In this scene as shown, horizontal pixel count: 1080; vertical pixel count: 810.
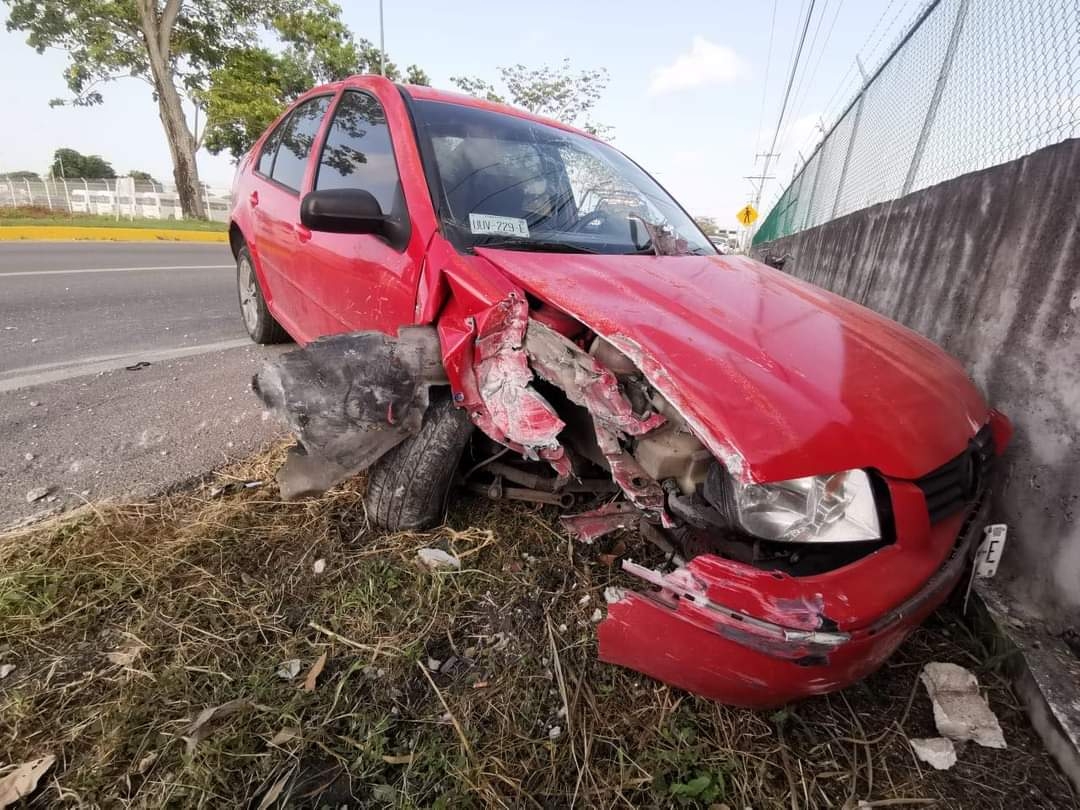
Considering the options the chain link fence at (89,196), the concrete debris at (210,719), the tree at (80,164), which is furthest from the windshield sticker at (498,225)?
the tree at (80,164)

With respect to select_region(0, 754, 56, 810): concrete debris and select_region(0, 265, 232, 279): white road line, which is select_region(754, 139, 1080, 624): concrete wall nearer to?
select_region(0, 754, 56, 810): concrete debris

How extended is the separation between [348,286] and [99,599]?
1.32 m

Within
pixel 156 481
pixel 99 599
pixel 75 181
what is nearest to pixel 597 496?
pixel 99 599

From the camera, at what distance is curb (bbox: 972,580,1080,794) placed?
1.38m

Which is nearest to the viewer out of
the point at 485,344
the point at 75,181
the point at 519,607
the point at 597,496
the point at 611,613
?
the point at 611,613

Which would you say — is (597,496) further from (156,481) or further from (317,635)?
(156,481)

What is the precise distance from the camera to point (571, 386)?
4.84 feet

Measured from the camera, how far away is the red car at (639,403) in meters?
1.22

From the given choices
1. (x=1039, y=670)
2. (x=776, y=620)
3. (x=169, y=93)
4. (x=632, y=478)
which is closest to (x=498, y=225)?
(x=632, y=478)

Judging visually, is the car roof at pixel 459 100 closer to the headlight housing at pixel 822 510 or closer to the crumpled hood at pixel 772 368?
the crumpled hood at pixel 772 368

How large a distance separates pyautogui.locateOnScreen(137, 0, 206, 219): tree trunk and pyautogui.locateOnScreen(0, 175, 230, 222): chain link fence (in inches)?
70.3

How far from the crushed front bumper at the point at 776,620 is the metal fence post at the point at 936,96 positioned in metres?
3.94

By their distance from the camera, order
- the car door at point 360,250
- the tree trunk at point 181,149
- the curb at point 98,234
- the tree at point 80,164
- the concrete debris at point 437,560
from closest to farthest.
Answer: the concrete debris at point 437,560, the car door at point 360,250, the curb at point 98,234, the tree trunk at point 181,149, the tree at point 80,164

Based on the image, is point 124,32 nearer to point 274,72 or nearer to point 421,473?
point 274,72
